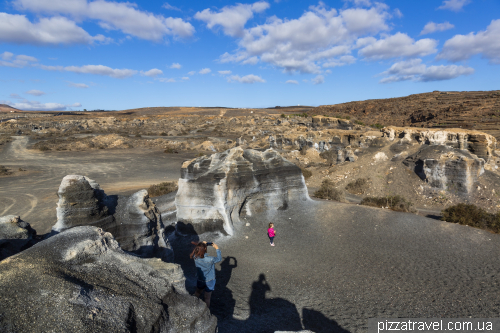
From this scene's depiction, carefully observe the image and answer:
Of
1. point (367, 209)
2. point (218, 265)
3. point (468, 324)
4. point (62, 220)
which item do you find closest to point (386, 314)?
point (468, 324)

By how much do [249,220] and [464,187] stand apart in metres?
13.2

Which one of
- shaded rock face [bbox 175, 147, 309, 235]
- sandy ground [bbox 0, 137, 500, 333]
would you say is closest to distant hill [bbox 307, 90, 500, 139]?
sandy ground [bbox 0, 137, 500, 333]

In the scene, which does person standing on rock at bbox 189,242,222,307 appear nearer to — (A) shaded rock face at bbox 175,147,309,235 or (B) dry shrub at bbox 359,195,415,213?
(A) shaded rock face at bbox 175,147,309,235

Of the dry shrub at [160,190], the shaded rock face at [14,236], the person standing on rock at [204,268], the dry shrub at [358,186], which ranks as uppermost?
the shaded rock face at [14,236]

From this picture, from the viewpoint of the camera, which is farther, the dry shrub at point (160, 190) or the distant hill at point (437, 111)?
the distant hill at point (437, 111)

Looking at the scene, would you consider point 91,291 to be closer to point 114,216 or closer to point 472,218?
point 114,216

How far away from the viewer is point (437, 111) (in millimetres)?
48031

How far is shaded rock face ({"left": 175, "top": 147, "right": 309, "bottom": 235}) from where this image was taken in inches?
401

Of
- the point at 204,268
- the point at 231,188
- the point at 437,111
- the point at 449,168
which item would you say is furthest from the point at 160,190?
the point at 437,111

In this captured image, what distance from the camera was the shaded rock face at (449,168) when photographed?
15.5 metres

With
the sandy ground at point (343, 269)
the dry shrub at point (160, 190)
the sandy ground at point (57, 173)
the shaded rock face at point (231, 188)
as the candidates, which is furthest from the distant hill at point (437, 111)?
the sandy ground at point (57, 173)

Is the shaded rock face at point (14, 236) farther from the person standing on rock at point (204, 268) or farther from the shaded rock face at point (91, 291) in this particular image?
the person standing on rock at point (204, 268)

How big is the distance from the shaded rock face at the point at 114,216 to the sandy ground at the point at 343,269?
1.45m

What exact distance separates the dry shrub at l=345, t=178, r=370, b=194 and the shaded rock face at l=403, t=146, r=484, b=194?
319 centimetres
